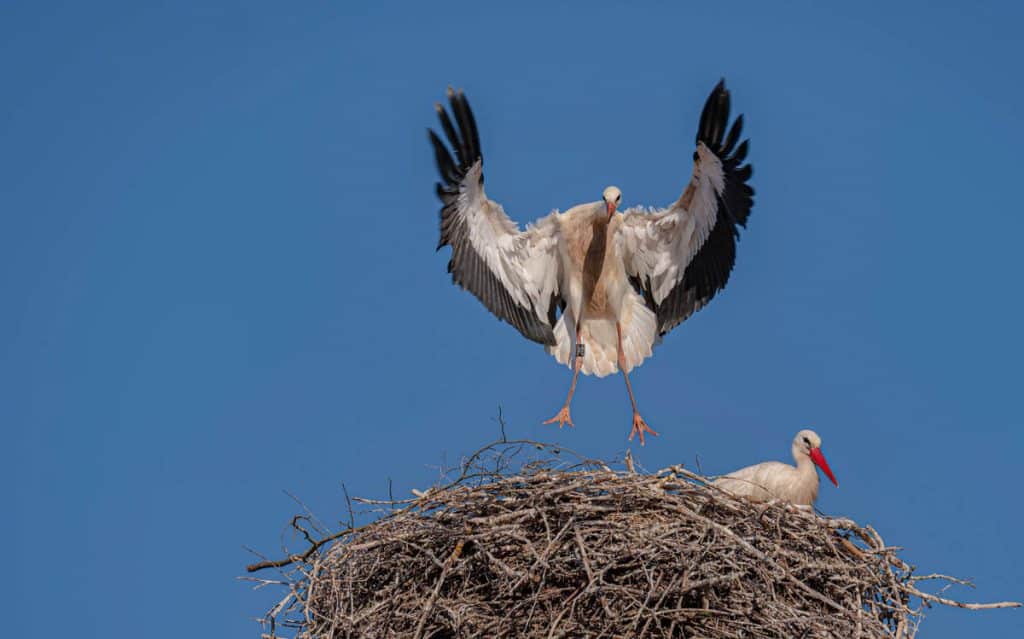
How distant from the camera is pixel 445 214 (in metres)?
10.3

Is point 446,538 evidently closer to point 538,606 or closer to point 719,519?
point 538,606

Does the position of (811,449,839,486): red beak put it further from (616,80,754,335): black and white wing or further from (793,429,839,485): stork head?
Answer: (616,80,754,335): black and white wing

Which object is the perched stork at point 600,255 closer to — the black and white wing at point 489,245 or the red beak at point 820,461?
the black and white wing at point 489,245

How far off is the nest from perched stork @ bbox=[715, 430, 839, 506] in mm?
807

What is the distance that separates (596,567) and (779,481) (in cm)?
204

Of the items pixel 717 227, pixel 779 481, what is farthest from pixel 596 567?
pixel 717 227

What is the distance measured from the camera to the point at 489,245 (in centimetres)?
1073

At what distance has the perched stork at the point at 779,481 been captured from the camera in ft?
28.7

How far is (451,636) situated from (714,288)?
4145 mm

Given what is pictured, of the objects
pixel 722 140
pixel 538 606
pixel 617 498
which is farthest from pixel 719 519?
pixel 722 140

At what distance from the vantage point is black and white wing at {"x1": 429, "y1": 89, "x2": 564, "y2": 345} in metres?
10.1

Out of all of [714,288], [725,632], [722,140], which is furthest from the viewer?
[714,288]

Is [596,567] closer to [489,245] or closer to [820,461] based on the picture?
[820,461]

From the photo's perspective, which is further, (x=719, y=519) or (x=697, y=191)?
(x=697, y=191)
